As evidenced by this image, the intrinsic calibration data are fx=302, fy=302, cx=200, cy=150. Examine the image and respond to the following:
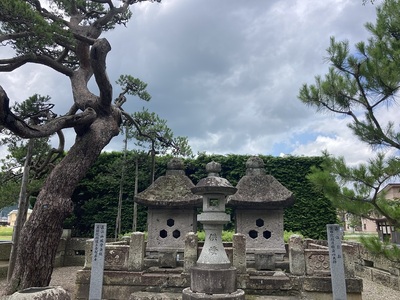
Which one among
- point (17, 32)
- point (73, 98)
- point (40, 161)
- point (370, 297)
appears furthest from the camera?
point (40, 161)

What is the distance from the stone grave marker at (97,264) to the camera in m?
6.51

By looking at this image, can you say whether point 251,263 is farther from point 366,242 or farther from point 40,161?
point 40,161

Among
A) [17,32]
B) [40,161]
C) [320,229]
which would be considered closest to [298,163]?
[320,229]

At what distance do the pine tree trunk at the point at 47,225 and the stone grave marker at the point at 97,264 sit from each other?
38.3 inches

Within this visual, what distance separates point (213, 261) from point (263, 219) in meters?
2.94

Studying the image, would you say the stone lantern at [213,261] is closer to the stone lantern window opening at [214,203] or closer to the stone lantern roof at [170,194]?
the stone lantern window opening at [214,203]

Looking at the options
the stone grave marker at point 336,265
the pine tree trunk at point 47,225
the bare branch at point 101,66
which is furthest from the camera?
the bare branch at point 101,66

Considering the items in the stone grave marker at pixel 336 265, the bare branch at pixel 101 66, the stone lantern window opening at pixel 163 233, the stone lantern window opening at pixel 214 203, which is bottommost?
the stone grave marker at pixel 336 265

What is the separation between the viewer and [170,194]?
28.9 feet

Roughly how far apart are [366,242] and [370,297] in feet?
14.8

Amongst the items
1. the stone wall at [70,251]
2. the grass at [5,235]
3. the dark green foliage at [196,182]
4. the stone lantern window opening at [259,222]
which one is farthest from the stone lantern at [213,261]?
the grass at [5,235]

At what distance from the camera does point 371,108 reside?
201 inches

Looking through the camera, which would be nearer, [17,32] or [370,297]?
[17,32]

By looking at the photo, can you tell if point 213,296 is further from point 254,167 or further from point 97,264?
point 254,167
